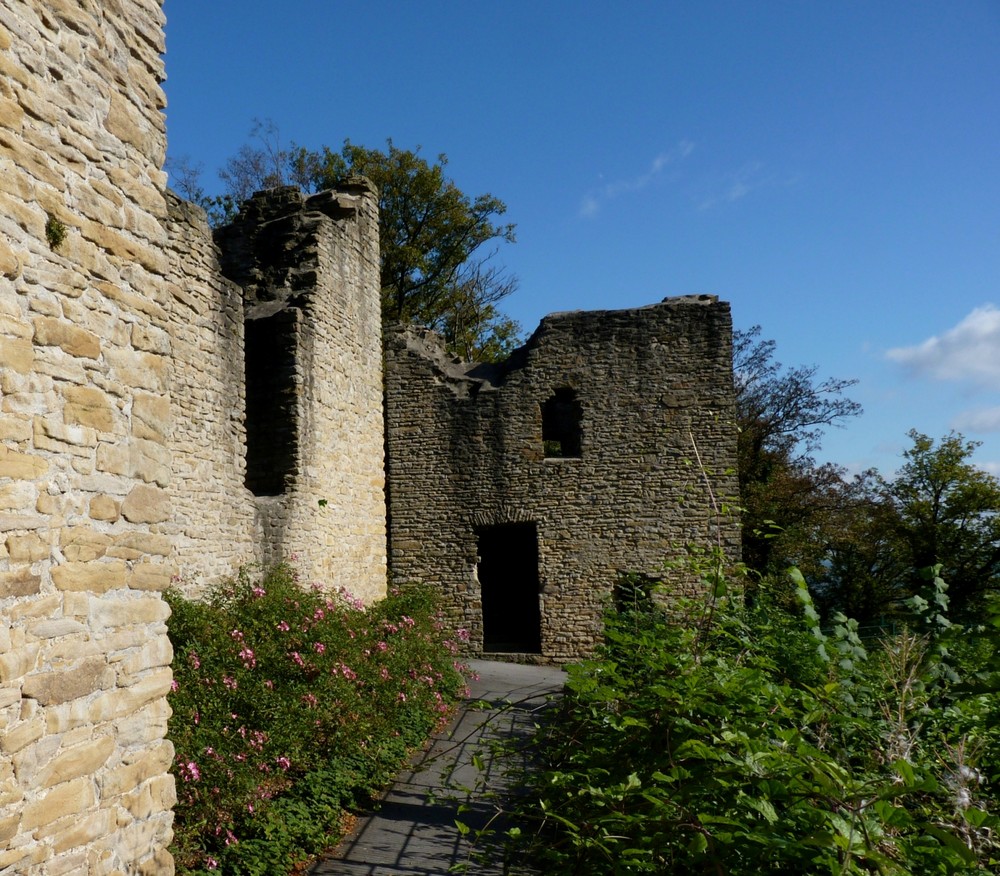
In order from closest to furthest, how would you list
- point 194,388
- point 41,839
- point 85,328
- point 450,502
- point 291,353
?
1. point 41,839
2. point 85,328
3. point 194,388
4. point 291,353
5. point 450,502

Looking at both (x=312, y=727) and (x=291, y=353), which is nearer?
(x=312, y=727)

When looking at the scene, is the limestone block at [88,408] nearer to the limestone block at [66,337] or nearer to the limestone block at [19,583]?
the limestone block at [66,337]

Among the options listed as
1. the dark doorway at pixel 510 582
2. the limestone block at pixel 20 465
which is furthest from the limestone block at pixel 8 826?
the dark doorway at pixel 510 582

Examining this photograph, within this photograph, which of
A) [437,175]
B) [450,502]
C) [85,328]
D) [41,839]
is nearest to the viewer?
[41,839]

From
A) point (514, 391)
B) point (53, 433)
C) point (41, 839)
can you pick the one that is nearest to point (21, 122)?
point (53, 433)

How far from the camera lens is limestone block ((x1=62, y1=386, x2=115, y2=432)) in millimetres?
3422

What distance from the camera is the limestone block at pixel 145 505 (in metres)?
3.73

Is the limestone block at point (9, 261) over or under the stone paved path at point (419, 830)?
over

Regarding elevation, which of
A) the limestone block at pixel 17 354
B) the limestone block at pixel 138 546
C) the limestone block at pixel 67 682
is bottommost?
the limestone block at pixel 67 682

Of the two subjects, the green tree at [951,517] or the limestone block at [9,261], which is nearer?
the limestone block at [9,261]

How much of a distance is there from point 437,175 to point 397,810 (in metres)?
19.6

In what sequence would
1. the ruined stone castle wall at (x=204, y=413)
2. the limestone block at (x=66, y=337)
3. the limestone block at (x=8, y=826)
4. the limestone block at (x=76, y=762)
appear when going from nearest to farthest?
the limestone block at (x=8, y=826) < the limestone block at (x=76, y=762) < the limestone block at (x=66, y=337) < the ruined stone castle wall at (x=204, y=413)

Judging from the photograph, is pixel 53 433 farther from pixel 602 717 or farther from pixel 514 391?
pixel 514 391

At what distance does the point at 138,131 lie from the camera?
13.0 feet
